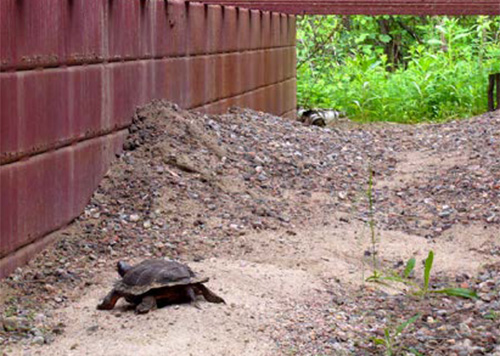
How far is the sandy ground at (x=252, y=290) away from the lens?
4.41 metres

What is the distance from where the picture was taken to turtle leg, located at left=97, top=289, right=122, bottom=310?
488 cm

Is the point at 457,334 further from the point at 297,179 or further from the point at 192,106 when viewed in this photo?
the point at 192,106

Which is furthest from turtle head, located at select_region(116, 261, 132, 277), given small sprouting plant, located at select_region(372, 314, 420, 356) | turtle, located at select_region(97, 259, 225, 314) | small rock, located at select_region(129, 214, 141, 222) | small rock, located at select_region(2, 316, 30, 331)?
small rock, located at select_region(129, 214, 141, 222)

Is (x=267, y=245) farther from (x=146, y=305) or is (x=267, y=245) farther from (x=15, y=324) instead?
(x=15, y=324)

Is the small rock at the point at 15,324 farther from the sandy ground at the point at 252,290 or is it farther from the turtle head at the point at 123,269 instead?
the turtle head at the point at 123,269

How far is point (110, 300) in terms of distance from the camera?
4.89m

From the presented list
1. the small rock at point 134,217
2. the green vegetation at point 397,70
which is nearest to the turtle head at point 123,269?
the small rock at point 134,217

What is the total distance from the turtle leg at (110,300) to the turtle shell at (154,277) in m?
0.03

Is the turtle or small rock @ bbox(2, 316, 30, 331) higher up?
the turtle

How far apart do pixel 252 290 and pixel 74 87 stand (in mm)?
2003

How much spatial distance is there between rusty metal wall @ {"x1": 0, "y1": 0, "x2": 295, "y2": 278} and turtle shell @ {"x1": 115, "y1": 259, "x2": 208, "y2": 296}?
0.86 meters

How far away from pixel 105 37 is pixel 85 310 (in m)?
2.73

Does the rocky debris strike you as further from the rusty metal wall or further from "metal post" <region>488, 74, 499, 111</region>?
"metal post" <region>488, 74, 499, 111</region>

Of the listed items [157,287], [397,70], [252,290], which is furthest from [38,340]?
[397,70]
